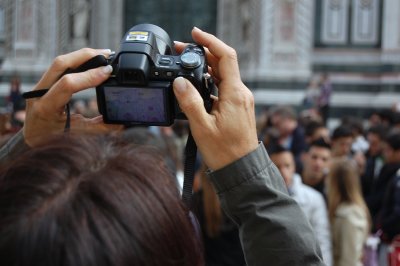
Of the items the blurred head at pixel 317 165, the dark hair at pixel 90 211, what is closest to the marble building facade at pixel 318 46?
the blurred head at pixel 317 165

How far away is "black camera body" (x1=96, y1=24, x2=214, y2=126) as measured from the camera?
148cm

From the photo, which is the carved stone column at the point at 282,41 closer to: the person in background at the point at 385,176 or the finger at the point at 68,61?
the person in background at the point at 385,176

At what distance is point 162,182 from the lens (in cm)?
108

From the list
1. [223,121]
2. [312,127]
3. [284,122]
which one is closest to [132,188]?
[223,121]

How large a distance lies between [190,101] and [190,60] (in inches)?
6.4

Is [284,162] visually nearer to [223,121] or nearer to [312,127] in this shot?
[223,121]

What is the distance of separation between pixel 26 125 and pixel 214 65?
0.44 m

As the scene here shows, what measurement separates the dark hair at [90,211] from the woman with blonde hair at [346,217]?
11.4 ft

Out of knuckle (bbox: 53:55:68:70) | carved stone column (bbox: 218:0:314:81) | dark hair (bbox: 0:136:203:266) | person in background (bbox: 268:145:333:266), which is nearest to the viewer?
dark hair (bbox: 0:136:203:266)

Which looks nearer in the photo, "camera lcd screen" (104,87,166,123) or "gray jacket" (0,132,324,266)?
"gray jacket" (0,132,324,266)

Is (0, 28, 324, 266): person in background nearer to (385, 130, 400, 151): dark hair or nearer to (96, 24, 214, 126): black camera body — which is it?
(96, 24, 214, 126): black camera body

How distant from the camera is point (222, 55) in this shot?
1.47 meters

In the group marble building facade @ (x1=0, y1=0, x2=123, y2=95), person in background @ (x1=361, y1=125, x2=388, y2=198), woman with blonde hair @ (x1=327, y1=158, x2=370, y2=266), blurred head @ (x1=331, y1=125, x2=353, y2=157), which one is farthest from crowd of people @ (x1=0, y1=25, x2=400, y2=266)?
marble building facade @ (x1=0, y1=0, x2=123, y2=95)

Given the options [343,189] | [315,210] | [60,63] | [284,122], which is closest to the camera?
[60,63]
